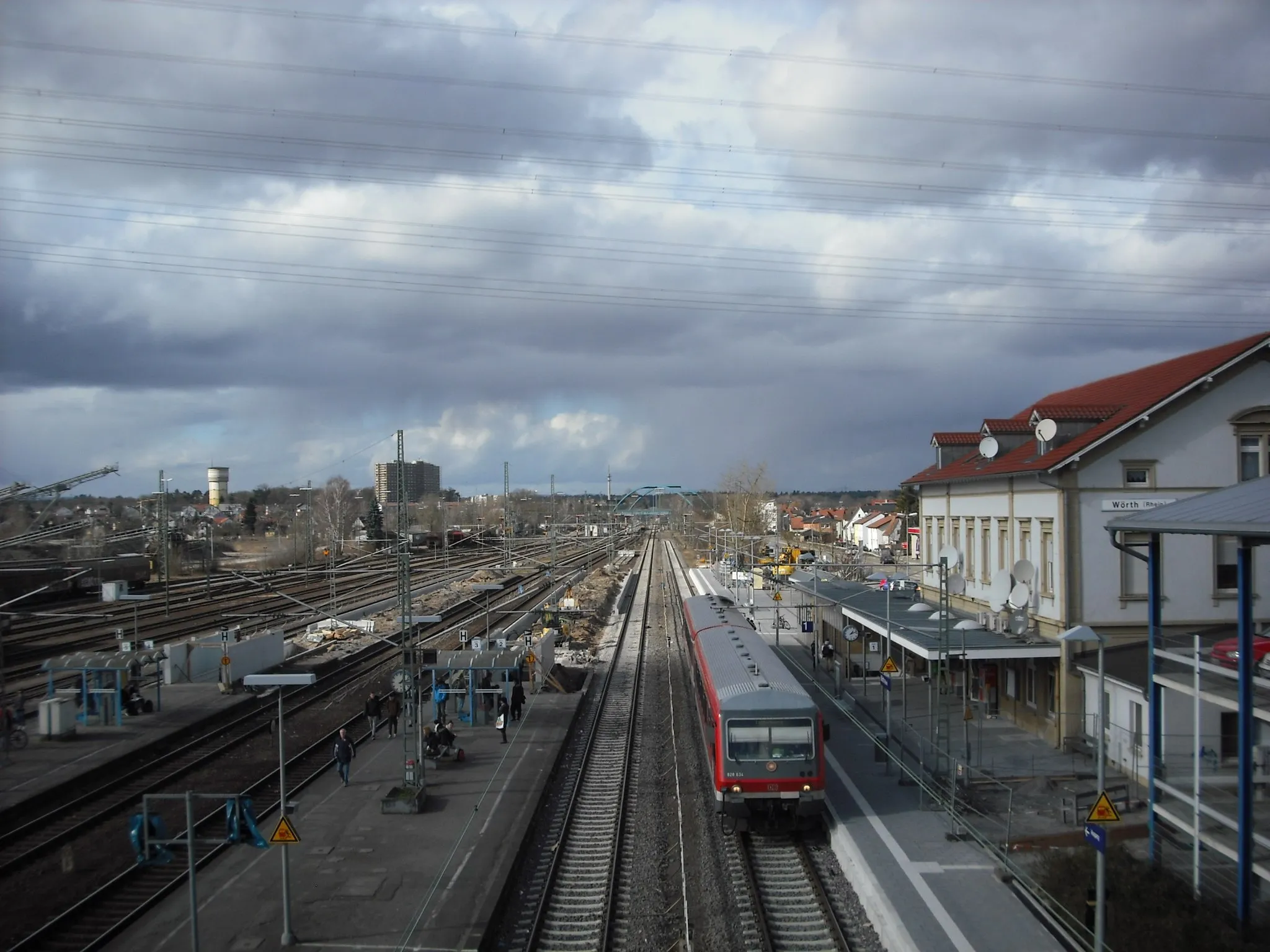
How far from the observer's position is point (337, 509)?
46.0 meters

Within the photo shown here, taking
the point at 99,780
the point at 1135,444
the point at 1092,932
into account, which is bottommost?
the point at 99,780

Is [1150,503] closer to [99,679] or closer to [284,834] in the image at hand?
[284,834]

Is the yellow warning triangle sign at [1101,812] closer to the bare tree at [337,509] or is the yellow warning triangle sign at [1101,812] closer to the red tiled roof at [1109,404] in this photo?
the red tiled roof at [1109,404]

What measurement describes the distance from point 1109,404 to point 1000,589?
539 centimetres

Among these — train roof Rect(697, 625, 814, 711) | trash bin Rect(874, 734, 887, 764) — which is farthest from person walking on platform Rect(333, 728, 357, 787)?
trash bin Rect(874, 734, 887, 764)

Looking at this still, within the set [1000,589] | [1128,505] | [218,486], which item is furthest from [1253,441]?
[218,486]

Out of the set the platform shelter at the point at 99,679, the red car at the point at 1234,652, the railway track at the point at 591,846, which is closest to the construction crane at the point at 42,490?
the platform shelter at the point at 99,679

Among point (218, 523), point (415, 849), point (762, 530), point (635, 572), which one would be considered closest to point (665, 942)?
point (415, 849)

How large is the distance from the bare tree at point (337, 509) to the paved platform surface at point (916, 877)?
26371 mm

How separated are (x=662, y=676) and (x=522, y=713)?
7340 mm

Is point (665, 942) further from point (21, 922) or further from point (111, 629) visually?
point (111, 629)

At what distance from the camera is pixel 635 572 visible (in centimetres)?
7556

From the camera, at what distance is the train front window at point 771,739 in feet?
46.1

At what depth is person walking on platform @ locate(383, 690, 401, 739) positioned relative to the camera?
21.1 m
